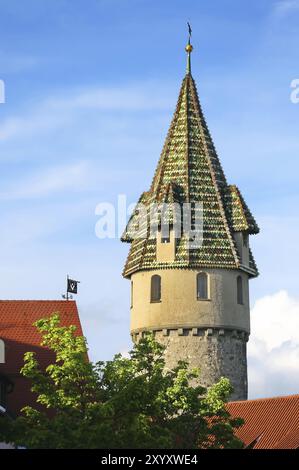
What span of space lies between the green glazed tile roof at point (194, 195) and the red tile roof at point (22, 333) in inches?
472

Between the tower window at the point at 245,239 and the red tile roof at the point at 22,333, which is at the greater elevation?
the tower window at the point at 245,239

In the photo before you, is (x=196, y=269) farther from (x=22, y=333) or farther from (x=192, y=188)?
(x=22, y=333)

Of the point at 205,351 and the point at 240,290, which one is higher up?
the point at 240,290

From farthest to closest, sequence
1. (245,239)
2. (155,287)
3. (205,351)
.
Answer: (245,239) < (155,287) < (205,351)

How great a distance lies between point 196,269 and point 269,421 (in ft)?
29.2

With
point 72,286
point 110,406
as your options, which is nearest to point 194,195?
point 72,286

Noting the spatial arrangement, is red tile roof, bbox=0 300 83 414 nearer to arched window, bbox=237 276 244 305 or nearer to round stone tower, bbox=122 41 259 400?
round stone tower, bbox=122 41 259 400

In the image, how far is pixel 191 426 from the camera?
48.5 m

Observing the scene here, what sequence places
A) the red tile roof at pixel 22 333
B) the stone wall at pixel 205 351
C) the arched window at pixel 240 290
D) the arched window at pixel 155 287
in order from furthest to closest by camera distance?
the arched window at pixel 240 290
the arched window at pixel 155 287
the stone wall at pixel 205 351
the red tile roof at pixel 22 333

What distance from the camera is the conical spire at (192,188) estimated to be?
230ft

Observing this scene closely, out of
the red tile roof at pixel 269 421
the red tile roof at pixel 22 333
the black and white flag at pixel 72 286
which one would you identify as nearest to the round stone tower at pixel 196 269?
the red tile roof at pixel 269 421

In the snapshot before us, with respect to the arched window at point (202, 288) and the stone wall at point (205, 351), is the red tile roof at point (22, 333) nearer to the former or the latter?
the stone wall at point (205, 351)

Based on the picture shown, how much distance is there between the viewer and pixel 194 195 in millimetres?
72000
